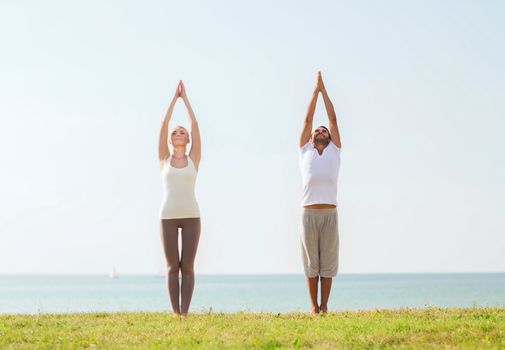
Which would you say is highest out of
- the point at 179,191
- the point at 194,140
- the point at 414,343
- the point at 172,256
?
the point at 194,140

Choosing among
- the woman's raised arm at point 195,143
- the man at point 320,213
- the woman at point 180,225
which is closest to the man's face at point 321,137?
the man at point 320,213

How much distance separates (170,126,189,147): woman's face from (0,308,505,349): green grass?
2640 millimetres

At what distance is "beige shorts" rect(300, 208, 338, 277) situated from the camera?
12062 millimetres

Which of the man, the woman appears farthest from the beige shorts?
the woman

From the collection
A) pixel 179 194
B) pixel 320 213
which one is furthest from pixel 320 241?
pixel 179 194

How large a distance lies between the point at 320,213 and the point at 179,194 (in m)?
2.19

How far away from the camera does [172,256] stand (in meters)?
11.6

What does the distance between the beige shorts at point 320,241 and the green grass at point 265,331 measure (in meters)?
0.76

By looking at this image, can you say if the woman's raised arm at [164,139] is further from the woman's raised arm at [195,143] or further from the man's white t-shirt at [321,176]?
the man's white t-shirt at [321,176]

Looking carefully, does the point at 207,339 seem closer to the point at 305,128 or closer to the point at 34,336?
the point at 34,336

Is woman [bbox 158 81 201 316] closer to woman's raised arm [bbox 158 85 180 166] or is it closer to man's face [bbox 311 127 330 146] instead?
woman's raised arm [bbox 158 85 180 166]

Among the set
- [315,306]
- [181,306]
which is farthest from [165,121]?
[315,306]

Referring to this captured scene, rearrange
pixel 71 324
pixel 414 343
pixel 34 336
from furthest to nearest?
pixel 71 324
pixel 34 336
pixel 414 343

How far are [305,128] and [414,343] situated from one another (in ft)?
13.9
